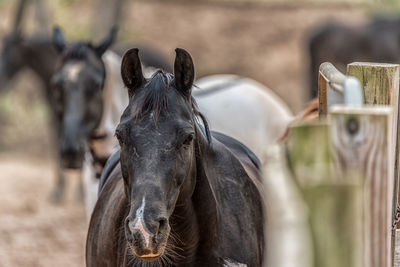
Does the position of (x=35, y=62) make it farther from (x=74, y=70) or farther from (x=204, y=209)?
(x=204, y=209)

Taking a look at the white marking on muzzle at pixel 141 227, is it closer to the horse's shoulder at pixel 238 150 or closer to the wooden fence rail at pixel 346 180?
the wooden fence rail at pixel 346 180

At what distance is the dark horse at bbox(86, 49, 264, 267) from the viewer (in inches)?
114

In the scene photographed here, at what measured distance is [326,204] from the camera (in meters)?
1.94

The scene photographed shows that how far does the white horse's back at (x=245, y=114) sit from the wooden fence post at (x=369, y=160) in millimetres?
4244

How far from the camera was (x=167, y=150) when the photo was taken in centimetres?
298

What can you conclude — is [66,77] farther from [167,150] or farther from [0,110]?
[0,110]

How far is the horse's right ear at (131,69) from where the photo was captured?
3229 millimetres

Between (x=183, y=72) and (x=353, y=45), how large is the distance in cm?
969

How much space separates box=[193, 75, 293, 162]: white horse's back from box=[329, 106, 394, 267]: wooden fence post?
13.9 ft

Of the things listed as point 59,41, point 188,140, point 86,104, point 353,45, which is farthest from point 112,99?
point 353,45

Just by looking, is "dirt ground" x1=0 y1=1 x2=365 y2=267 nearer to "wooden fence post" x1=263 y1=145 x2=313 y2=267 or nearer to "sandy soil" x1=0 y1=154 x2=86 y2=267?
"sandy soil" x1=0 y1=154 x2=86 y2=267

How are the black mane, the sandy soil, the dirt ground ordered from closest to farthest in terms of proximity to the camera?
1. the black mane
2. the sandy soil
3. the dirt ground

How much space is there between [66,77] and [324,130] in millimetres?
4212

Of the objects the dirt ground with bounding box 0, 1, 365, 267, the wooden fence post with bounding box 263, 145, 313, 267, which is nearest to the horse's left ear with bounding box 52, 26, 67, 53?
the wooden fence post with bounding box 263, 145, 313, 267
